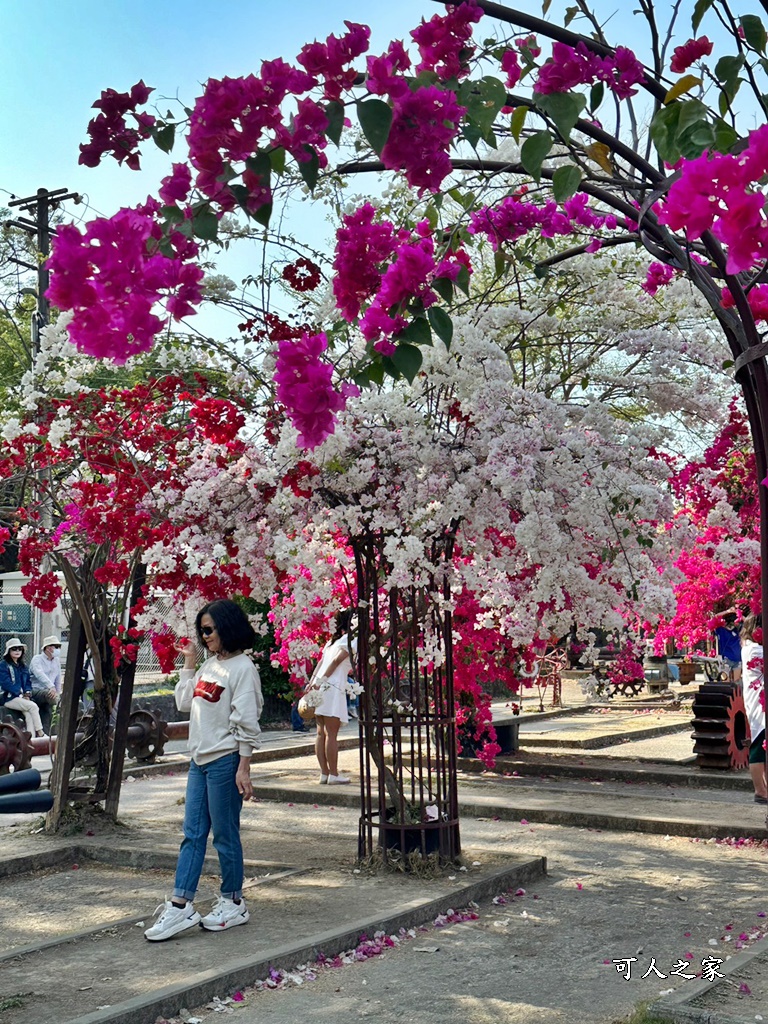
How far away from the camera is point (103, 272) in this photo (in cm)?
321

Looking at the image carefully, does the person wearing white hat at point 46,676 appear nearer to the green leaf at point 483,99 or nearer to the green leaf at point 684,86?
the green leaf at point 483,99

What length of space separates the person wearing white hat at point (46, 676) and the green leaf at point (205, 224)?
12.9 metres

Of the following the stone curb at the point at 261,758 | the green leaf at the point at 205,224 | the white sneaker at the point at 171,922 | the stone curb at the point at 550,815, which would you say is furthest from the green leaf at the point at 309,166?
the stone curb at the point at 261,758

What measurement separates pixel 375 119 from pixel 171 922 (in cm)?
419

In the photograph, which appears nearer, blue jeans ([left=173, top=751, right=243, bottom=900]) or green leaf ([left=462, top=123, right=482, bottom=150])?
green leaf ([left=462, top=123, right=482, bottom=150])

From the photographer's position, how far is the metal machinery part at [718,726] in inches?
468

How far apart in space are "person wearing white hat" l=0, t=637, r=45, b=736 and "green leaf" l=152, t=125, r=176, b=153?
38.9 ft

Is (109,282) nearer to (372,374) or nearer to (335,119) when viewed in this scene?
(335,119)

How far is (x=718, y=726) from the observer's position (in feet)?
39.3

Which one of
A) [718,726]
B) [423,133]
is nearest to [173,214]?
[423,133]

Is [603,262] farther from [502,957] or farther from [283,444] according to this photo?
[502,957]

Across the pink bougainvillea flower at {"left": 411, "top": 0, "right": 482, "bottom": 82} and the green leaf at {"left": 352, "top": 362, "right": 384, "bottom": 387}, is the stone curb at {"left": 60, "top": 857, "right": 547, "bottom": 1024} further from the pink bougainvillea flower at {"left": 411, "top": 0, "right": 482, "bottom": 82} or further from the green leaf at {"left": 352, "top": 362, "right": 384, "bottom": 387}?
the pink bougainvillea flower at {"left": 411, "top": 0, "right": 482, "bottom": 82}

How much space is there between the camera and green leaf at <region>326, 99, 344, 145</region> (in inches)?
144

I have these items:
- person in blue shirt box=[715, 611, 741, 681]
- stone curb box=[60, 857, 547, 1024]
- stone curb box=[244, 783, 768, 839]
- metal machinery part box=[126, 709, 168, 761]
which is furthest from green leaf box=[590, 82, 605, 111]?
person in blue shirt box=[715, 611, 741, 681]
